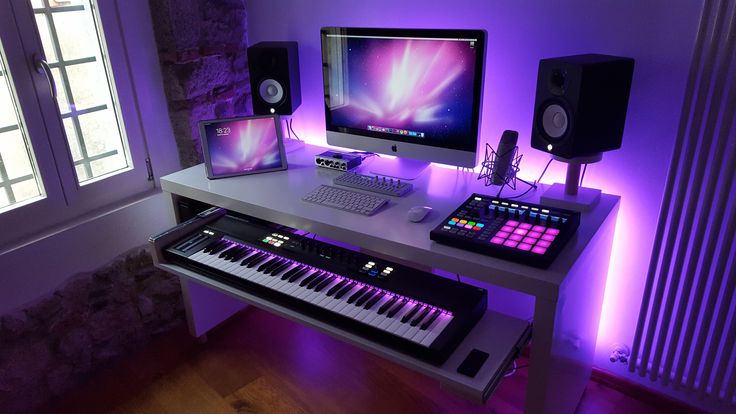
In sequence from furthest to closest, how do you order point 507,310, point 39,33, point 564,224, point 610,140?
point 507,310 < point 39,33 < point 610,140 < point 564,224

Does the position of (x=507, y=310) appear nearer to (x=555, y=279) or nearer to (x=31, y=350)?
(x=555, y=279)

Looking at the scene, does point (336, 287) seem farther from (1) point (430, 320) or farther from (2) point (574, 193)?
(2) point (574, 193)

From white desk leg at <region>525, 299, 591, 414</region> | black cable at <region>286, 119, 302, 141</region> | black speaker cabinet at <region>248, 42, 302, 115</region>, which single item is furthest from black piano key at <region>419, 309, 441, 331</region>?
black cable at <region>286, 119, 302, 141</region>

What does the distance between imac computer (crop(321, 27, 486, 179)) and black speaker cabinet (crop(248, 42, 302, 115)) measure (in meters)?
0.23

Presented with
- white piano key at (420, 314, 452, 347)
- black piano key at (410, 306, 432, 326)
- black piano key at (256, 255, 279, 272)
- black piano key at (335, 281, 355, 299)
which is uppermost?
black piano key at (256, 255, 279, 272)

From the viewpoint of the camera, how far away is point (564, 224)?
131cm

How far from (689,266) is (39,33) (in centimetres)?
208

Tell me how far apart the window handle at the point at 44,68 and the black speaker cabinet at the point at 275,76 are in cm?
66

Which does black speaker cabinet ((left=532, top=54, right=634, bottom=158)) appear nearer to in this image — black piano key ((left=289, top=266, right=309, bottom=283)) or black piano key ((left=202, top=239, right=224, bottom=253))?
black piano key ((left=289, top=266, right=309, bottom=283))

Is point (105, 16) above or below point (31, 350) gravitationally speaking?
above

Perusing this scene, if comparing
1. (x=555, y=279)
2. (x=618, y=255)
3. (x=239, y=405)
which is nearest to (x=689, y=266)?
(x=618, y=255)

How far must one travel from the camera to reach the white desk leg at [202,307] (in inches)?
81.8

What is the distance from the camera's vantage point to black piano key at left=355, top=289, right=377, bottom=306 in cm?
142

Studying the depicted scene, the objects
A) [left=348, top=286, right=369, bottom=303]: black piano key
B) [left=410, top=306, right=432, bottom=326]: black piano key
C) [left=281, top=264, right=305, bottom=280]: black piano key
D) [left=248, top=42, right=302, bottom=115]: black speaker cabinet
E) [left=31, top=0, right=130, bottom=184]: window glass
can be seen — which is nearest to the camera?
[left=410, top=306, right=432, bottom=326]: black piano key
